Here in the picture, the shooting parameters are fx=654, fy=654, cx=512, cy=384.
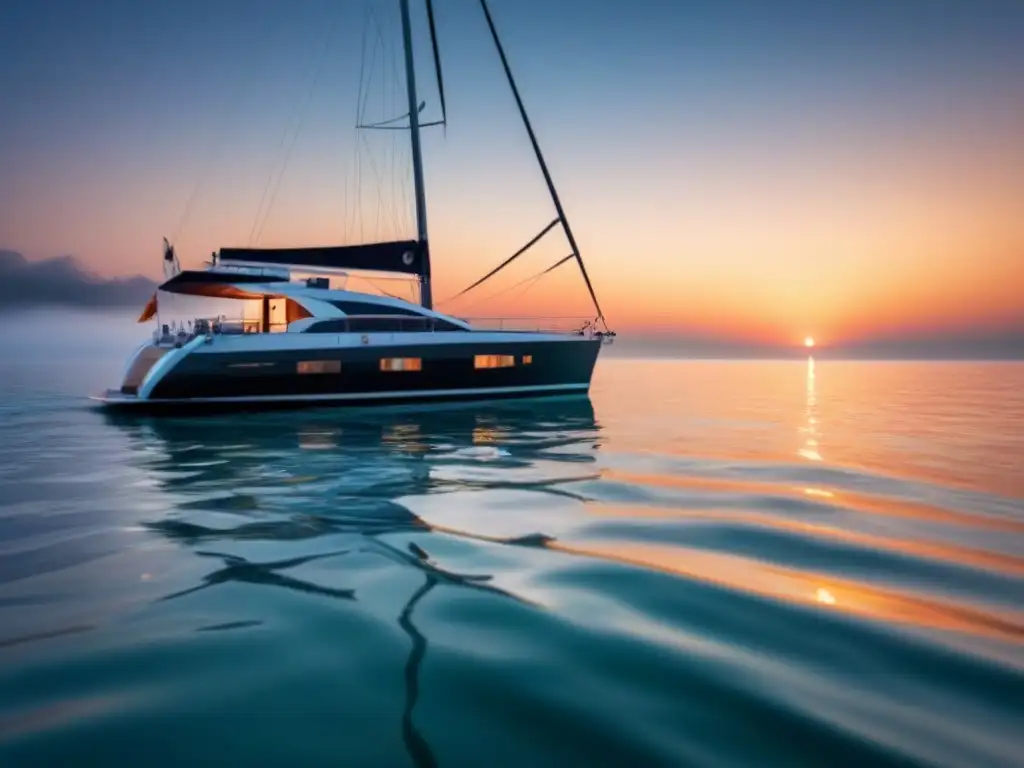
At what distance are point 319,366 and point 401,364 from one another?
7.99 ft

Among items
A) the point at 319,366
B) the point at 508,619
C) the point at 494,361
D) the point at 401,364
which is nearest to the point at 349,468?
the point at 508,619

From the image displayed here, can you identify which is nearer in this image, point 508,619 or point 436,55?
point 508,619

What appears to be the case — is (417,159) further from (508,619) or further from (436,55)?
(508,619)

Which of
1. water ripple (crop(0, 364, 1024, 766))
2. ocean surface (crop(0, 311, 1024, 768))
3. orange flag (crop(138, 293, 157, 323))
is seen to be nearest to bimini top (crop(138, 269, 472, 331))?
orange flag (crop(138, 293, 157, 323))

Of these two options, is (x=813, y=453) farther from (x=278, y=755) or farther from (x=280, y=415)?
(x=280, y=415)

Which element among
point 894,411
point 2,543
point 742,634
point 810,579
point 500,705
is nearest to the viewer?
point 500,705

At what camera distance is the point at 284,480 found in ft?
30.5

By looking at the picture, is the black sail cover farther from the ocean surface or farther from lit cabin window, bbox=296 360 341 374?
the ocean surface

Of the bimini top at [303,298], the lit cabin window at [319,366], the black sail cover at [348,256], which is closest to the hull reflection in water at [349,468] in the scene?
the lit cabin window at [319,366]

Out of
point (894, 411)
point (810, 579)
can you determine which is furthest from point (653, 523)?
point (894, 411)

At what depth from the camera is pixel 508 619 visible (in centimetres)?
409

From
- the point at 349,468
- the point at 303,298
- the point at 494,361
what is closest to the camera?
the point at 349,468

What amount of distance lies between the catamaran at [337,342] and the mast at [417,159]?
3 cm

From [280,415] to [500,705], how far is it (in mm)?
17334
